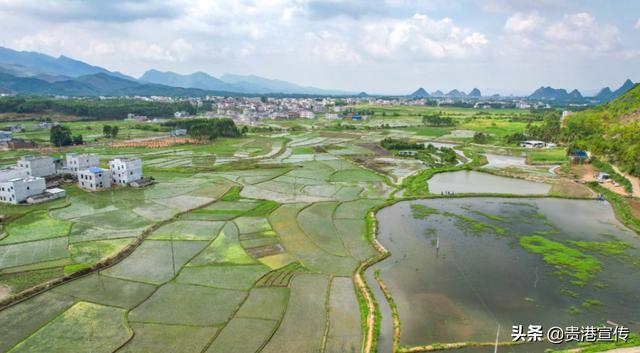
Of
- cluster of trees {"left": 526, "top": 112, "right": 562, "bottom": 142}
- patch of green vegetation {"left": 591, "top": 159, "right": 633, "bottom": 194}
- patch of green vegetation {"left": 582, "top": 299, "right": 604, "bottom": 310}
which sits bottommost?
patch of green vegetation {"left": 582, "top": 299, "right": 604, "bottom": 310}

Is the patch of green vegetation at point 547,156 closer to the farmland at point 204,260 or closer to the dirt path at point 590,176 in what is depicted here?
the dirt path at point 590,176

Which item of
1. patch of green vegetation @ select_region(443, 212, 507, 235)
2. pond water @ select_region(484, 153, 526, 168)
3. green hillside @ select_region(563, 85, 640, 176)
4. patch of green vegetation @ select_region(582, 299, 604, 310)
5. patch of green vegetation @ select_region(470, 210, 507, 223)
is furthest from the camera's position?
pond water @ select_region(484, 153, 526, 168)

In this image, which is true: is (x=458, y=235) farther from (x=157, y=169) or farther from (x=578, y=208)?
(x=157, y=169)

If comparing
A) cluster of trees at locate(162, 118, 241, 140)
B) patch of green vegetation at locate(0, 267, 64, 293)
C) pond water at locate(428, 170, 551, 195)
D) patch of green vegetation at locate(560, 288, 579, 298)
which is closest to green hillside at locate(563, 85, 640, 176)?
pond water at locate(428, 170, 551, 195)

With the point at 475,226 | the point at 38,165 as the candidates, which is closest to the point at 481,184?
the point at 475,226

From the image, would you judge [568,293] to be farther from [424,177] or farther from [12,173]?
[12,173]

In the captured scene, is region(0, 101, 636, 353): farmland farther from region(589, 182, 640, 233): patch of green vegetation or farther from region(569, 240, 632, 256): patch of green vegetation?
region(569, 240, 632, 256): patch of green vegetation

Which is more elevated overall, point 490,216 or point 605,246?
point 490,216
